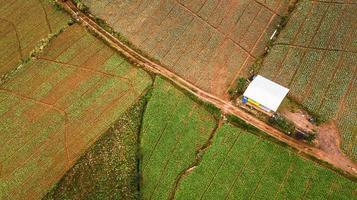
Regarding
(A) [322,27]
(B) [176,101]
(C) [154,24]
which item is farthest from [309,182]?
(C) [154,24]

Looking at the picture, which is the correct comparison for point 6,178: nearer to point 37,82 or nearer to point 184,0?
point 37,82

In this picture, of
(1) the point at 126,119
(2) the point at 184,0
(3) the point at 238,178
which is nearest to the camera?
(3) the point at 238,178

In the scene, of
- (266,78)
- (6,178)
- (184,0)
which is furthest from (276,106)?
(6,178)

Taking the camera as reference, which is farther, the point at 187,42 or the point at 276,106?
the point at 187,42

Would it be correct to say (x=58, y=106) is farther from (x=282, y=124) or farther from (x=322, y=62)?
(x=322, y=62)

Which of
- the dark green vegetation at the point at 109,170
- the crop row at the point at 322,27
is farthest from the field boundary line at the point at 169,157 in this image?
the crop row at the point at 322,27

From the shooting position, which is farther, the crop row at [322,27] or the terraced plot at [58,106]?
the crop row at [322,27]

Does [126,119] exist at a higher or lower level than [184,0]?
lower

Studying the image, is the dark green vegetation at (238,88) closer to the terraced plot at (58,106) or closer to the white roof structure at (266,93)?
the white roof structure at (266,93)
